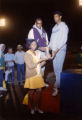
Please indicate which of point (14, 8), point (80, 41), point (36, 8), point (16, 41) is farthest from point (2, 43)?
point (80, 41)

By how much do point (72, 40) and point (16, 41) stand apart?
1.35m

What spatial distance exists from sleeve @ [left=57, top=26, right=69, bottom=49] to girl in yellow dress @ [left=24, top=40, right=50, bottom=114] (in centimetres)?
45

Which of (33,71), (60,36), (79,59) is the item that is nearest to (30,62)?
(33,71)

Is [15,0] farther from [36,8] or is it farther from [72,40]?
[72,40]

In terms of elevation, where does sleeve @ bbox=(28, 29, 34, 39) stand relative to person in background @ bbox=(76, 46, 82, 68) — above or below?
above

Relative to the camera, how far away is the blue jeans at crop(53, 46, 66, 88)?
3.74m

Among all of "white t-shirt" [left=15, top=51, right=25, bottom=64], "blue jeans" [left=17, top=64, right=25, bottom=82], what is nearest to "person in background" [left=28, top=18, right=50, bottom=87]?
"white t-shirt" [left=15, top=51, right=25, bottom=64]

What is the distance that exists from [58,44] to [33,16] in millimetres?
894

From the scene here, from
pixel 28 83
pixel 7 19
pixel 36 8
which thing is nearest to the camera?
pixel 28 83

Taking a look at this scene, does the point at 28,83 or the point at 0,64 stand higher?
the point at 0,64

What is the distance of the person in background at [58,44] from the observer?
3697mm

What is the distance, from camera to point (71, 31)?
392 centimetres

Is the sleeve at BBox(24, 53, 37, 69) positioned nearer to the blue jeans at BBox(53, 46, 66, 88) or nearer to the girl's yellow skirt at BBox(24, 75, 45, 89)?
the girl's yellow skirt at BBox(24, 75, 45, 89)

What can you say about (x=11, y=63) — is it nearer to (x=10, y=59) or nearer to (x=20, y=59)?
(x=10, y=59)
